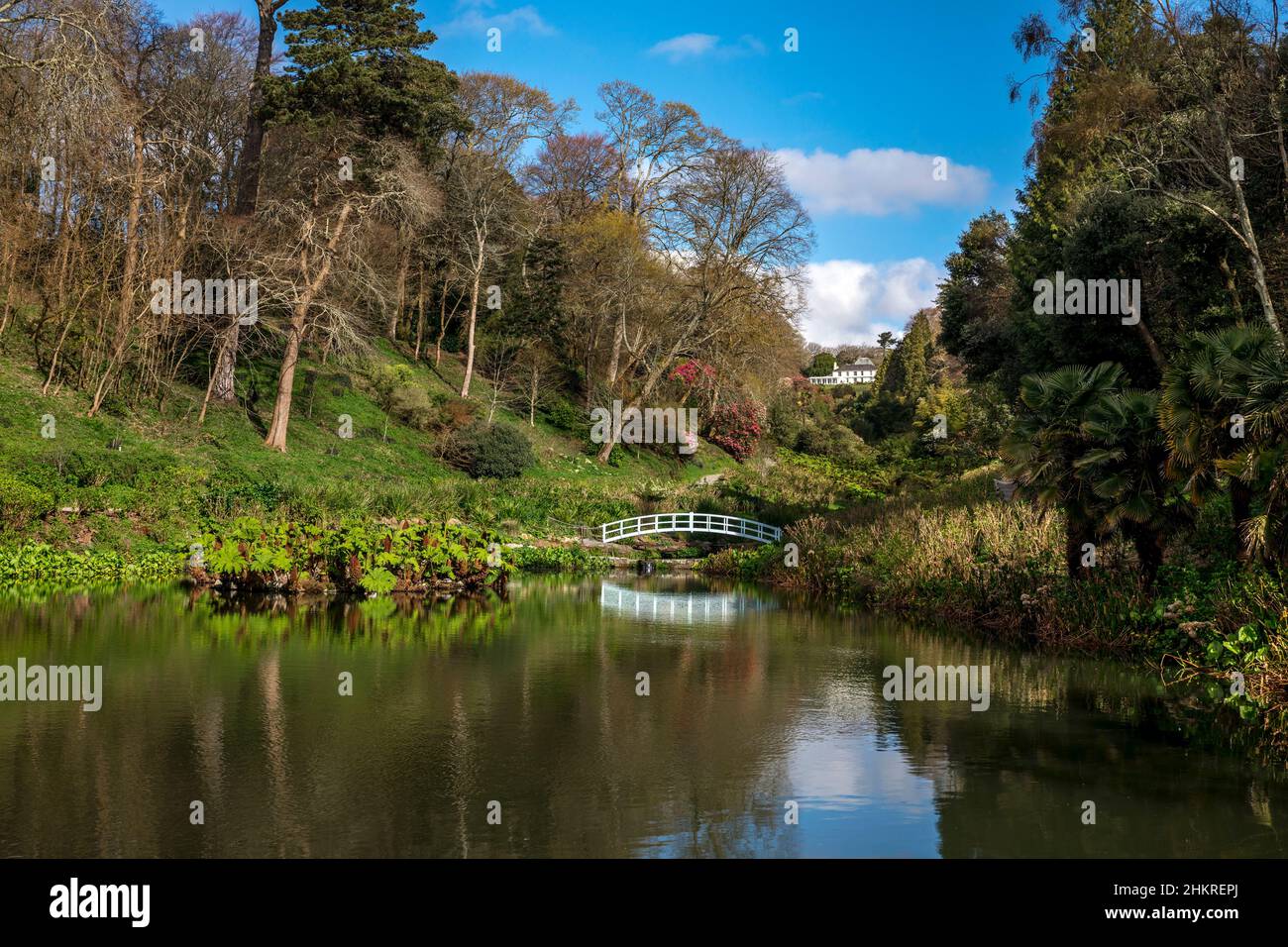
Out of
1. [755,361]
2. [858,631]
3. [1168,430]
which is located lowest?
[858,631]

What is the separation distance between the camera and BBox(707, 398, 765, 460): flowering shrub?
174 feet

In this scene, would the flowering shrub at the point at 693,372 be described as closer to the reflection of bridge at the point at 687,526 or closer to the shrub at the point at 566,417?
the shrub at the point at 566,417

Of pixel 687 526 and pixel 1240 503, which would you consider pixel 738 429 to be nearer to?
pixel 687 526

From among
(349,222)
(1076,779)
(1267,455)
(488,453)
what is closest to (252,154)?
(349,222)

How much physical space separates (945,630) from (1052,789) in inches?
386

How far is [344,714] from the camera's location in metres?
10.1

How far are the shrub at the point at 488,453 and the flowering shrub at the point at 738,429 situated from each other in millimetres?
17879

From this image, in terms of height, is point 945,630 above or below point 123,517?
below

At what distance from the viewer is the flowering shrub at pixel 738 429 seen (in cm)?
5291

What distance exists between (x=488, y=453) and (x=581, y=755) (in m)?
27.4

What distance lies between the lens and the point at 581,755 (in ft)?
29.2

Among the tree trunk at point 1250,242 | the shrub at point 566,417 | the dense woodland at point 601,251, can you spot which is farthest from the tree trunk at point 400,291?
the tree trunk at point 1250,242

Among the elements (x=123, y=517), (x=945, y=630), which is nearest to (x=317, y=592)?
(x=123, y=517)
